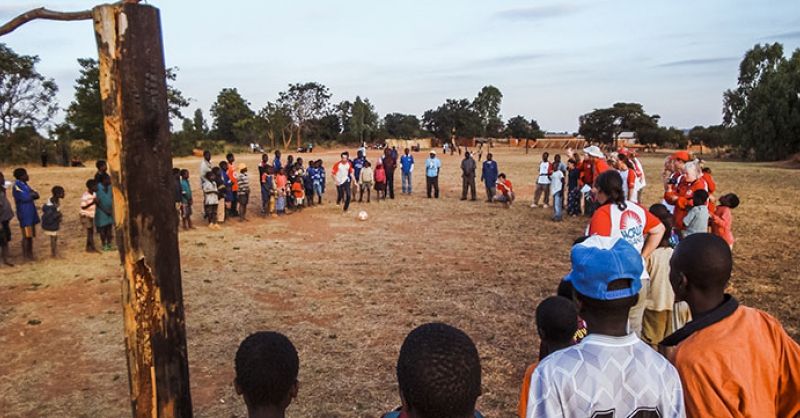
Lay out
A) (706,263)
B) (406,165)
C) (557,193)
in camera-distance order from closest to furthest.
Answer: (706,263)
(557,193)
(406,165)

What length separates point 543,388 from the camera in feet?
6.04

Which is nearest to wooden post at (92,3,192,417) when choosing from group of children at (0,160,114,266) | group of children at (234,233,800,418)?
group of children at (234,233,800,418)

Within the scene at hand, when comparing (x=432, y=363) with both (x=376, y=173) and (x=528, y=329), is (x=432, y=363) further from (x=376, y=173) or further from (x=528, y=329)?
(x=376, y=173)

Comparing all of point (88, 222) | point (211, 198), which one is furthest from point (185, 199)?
point (88, 222)

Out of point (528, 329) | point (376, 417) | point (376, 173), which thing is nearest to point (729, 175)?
point (376, 173)

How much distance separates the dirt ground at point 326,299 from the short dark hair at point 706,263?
2648 mm

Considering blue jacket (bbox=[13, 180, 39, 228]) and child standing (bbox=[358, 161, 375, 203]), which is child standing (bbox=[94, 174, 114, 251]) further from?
child standing (bbox=[358, 161, 375, 203])

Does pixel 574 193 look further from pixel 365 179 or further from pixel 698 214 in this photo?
pixel 698 214

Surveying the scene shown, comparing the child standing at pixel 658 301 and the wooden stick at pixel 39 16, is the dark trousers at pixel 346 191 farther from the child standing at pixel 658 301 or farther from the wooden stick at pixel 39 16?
the wooden stick at pixel 39 16

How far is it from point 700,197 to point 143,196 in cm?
658

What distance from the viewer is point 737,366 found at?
1.95 metres

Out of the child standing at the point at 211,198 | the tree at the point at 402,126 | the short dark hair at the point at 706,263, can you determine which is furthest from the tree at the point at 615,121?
the short dark hair at the point at 706,263

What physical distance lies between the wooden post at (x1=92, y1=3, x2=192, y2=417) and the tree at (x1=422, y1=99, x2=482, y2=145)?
6537cm

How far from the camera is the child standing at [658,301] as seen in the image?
412cm
